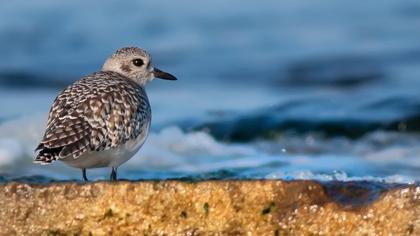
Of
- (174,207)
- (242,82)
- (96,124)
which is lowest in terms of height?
(174,207)

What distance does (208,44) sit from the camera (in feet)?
76.2

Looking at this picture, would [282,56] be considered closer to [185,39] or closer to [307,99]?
[185,39]

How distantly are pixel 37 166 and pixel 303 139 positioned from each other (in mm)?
4196

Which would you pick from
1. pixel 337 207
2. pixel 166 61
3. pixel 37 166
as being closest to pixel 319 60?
pixel 166 61

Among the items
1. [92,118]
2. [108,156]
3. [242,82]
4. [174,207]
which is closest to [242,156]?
[108,156]

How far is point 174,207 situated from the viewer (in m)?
5.50

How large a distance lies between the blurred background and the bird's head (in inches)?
36.0

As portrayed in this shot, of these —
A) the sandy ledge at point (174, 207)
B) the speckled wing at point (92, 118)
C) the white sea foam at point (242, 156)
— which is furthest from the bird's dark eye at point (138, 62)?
the sandy ledge at point (174, 207)

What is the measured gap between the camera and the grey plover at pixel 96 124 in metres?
6.86

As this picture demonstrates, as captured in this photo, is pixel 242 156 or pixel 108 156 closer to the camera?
pixel 108 156

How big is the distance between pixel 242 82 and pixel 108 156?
40.4 ft

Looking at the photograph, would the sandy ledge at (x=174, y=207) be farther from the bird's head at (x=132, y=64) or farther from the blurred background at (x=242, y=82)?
the bird's head at (x=132, y=64)

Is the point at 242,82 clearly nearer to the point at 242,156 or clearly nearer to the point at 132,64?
the point at 242,156

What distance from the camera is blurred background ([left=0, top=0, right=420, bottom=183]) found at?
1077cm
